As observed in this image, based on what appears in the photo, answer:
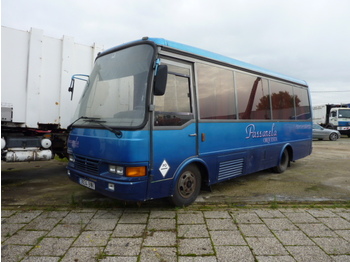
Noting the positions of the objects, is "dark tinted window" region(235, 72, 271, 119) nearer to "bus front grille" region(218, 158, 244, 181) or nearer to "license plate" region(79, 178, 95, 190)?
"bus front grille" region(218, 158, 244, 181)

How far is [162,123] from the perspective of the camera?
4.02 meters

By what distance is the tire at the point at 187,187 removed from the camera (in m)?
4.35

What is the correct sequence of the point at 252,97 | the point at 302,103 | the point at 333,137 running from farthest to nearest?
the point at 333,137 → the point at 302,103 → the point at 252,97

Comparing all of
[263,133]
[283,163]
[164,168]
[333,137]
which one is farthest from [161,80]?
[333,137]

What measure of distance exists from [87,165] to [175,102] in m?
1.77

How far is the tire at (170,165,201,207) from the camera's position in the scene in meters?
4.35

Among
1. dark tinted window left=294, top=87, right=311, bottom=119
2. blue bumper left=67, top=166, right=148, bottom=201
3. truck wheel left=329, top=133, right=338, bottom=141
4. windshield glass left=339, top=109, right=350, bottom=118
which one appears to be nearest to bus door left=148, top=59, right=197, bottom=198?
blue bumper left=67, top=166, right=148, bottom=201

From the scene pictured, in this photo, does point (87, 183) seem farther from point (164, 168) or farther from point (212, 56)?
point (212, 56)

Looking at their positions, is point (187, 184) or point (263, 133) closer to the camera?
point (187, 184)

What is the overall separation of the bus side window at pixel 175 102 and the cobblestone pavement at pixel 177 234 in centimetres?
153

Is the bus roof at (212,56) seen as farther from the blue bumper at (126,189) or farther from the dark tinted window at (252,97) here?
the blue bumper at (126,189)

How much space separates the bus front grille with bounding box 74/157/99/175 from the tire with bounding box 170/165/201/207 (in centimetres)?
132

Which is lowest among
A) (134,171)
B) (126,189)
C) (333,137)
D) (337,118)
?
(126,189)

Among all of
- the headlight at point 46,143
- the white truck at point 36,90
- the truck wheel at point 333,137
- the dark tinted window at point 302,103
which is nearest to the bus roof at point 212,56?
the dark tinted window at point 302,103
